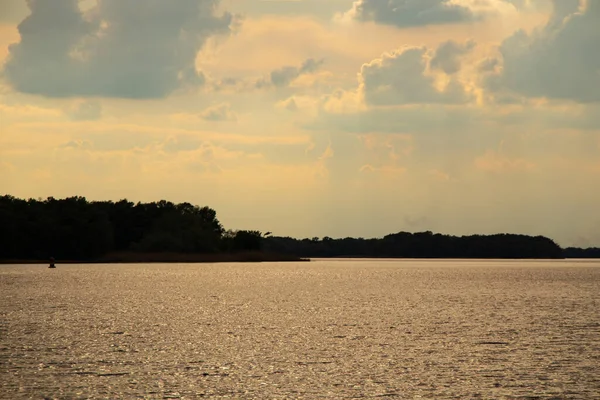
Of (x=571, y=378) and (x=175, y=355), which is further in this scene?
(x=175, y=355)

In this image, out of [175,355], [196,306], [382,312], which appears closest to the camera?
[175,355]

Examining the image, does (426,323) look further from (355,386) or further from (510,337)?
(355,386)

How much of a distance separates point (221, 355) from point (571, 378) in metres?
20.7

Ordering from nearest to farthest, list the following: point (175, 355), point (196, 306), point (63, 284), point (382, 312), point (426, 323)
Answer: point (175, 355)
point (426, 323)
point (382, 312)
point (196, 306)
point (63, 284)

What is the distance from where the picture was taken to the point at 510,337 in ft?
200

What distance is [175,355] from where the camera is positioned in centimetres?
5050

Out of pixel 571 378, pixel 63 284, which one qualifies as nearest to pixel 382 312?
pixel 571 378

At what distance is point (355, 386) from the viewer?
39.8 metres

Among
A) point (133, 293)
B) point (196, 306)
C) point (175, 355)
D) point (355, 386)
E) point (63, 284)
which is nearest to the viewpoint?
point (355, 386)

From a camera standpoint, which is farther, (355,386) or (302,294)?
(302,294)

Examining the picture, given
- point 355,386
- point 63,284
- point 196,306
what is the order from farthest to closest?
point 63,284
point 196,306
point 355,386

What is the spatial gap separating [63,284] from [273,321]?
247 ft

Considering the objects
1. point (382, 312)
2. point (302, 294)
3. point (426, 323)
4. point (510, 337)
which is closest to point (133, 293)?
point (302, 294)

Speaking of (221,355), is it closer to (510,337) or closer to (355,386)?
(355,386)
